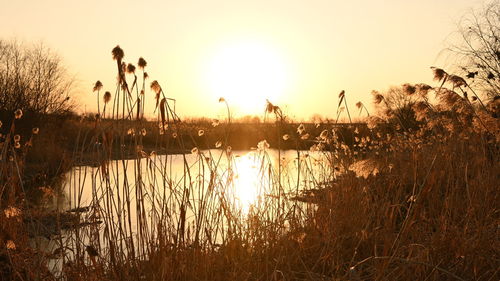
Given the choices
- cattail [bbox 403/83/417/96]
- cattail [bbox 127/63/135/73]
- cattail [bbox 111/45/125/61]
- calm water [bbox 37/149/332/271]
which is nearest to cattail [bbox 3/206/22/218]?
calm water [bbox 37/149/332/271]

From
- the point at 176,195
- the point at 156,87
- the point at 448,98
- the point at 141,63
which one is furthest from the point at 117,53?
the point at 448,98

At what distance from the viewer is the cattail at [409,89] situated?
317 centimetres

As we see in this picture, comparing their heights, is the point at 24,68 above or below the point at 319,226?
above

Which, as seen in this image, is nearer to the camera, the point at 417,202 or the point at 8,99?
the point at 417,202

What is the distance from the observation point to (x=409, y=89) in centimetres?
320

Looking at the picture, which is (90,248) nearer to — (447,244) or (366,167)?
(366,167)

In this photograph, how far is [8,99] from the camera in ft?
54.5

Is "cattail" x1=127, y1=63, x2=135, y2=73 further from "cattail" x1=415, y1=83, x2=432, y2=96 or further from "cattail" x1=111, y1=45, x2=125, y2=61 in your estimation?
"cattail" x1=415, y1=83, x2=432, y2=96

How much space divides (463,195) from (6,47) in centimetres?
2083

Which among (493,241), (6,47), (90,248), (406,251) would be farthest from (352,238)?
(6,47)

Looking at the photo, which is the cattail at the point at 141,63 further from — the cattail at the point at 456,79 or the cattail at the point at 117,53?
the cattail at the point at 456,79

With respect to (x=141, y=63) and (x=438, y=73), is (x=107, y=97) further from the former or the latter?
(x=438, y=73)

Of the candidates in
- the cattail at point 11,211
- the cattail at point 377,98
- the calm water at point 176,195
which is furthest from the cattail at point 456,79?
the cattail at point 11,211

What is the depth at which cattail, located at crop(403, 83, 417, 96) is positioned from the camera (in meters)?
3.17
